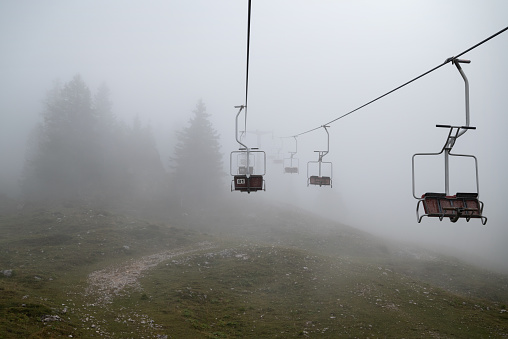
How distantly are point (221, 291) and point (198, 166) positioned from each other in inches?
1363

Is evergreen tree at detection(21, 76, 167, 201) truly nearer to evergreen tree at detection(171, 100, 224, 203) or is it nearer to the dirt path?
evergreen tree at detection(171, 100, 224, 203)

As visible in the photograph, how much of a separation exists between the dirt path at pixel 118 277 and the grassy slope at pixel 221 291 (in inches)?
20.1

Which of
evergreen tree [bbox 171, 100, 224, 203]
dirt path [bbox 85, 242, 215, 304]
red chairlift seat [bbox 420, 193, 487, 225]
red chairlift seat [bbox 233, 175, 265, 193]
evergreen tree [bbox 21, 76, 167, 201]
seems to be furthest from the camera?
evergreen tree [bbox 171, 100, 224, 203]

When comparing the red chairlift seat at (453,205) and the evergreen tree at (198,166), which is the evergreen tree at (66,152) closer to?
the evergreen tree at (198,166)

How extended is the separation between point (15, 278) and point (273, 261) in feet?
52.0

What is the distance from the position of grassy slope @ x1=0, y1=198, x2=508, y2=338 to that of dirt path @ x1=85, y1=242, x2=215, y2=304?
510 mm

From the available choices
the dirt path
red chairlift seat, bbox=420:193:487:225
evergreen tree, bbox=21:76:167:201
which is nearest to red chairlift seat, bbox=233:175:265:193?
the dirt path

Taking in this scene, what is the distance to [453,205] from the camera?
9.63m

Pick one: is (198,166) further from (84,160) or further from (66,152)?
(66,152)

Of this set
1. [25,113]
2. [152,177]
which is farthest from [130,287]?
[25,113]

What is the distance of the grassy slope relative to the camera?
1317 cm

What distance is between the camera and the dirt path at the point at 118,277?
1631 cm

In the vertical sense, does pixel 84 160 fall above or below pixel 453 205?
above

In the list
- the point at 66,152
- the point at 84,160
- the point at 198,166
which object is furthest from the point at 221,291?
the point at 66,152
